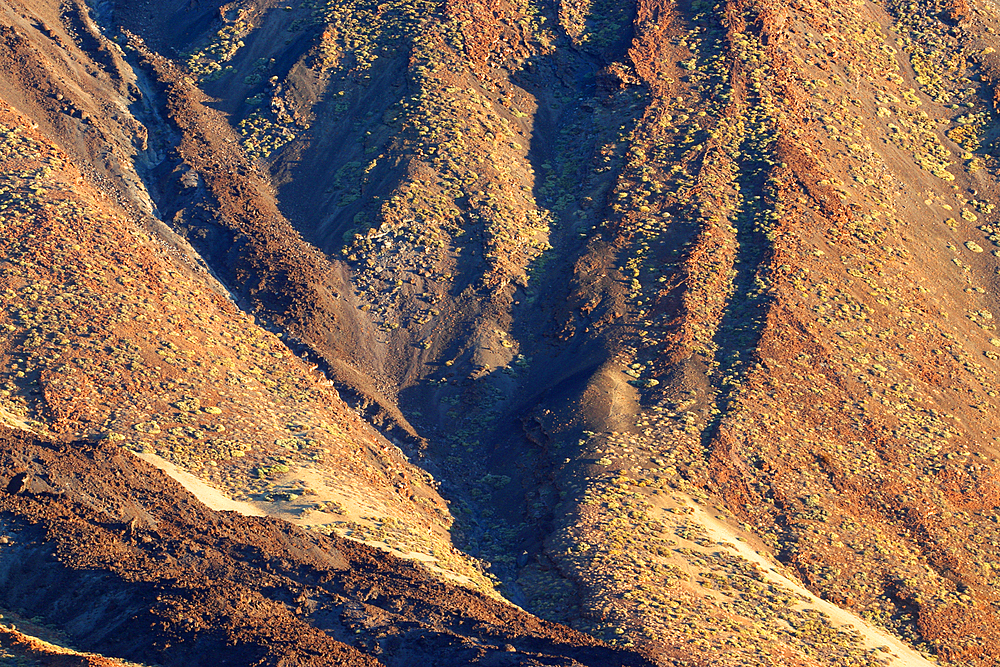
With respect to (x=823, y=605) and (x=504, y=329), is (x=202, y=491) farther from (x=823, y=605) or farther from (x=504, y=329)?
(x=823, y=605)

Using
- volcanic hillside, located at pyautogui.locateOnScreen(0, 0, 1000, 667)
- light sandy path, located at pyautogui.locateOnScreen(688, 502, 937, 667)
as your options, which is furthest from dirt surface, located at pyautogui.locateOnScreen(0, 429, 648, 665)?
light sandy path, located at pyautogui.locateOnScreen(688, 502, 937, 667)

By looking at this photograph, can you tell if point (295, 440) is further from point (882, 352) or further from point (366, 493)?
point (882, 352)

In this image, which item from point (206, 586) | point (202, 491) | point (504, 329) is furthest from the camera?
point (504, 329)

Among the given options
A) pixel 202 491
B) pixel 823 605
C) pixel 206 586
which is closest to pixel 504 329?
pixel 202 491

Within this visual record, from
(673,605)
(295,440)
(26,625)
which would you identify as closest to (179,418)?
(295,440)

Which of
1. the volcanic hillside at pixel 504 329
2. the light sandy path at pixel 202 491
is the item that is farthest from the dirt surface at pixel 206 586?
the light sandy path at pixel 202 491

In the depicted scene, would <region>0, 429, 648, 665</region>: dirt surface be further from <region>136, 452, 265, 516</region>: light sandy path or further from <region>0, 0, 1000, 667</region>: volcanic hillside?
<region>136, 452, 265, 516</region>: light sandy path
